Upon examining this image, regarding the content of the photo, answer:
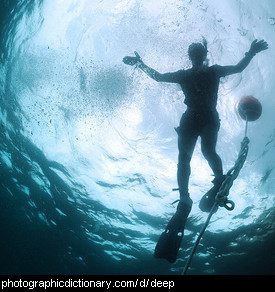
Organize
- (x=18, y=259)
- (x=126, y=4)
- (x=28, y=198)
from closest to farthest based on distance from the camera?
(x=126, y=4) < (x=28, y=198) < (x=18, y=259)

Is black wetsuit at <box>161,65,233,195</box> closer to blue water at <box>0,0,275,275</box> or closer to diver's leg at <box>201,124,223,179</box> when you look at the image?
diver's leg at <box>201,124,223,179</box>

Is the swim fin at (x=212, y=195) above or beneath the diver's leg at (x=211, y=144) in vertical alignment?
beneath

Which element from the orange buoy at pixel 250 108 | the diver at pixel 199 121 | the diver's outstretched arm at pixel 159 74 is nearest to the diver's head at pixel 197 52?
the diver at pixel 199 121

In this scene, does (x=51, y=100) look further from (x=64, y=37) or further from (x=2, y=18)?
(x=2, y=18)

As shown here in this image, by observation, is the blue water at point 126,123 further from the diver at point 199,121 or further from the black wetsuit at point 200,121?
the black wetsuit at point 200,121

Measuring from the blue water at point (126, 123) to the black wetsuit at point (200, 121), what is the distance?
357 cm

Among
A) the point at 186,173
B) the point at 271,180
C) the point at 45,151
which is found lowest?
the point at 186,173

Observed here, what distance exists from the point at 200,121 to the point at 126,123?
20.8 feet

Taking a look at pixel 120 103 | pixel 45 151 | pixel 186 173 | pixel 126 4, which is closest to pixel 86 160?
pixel 45 151

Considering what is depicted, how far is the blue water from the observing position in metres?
8.00

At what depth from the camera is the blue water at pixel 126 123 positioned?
800 centimetres

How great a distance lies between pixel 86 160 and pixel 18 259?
25113mm

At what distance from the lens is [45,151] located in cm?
1395

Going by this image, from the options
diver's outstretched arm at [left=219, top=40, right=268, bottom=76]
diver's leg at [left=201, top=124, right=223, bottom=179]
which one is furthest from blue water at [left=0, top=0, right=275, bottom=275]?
diver's leg at [left=201, top=124, right=223, bottom=179]
